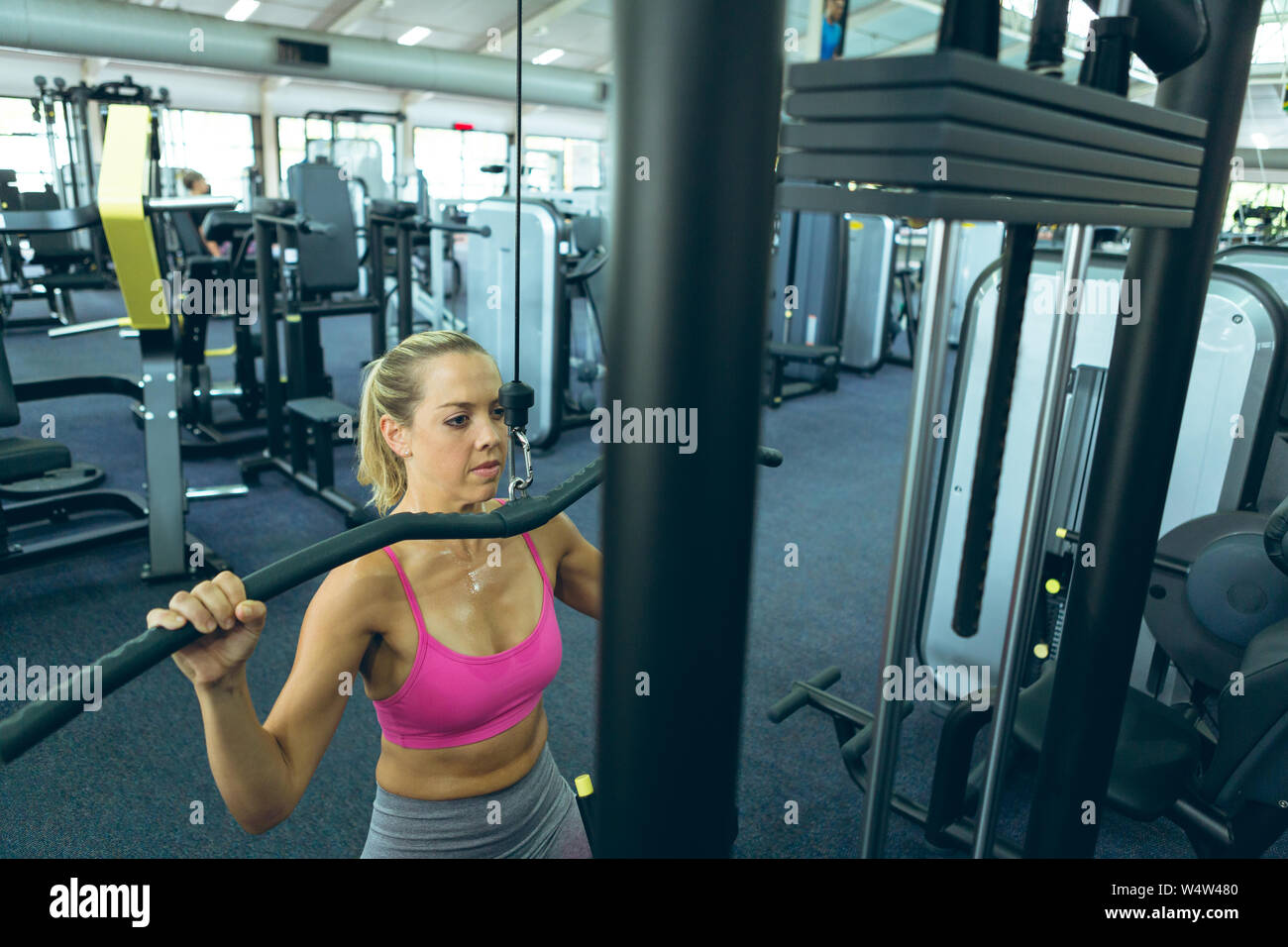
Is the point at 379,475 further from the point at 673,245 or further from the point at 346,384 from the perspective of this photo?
the point at 346,384

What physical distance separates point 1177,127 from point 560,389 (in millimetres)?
4394

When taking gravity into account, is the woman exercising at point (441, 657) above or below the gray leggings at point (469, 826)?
above

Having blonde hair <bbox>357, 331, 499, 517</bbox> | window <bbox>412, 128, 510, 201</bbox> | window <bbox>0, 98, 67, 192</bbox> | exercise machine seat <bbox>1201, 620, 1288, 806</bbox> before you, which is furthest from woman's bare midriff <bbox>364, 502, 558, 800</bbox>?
window <bbox>412, 128, 510, 201</bbox>

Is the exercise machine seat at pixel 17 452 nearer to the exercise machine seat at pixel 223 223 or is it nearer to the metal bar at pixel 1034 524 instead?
the exercise machine seat at pixel 223 223

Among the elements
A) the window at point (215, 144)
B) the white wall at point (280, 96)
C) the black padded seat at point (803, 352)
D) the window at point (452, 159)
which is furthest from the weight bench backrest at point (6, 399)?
the window at point (452, 159)

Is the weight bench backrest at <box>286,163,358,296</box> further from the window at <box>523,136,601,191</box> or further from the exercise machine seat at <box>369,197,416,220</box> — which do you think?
the window at <box>523,136,601,191</box>

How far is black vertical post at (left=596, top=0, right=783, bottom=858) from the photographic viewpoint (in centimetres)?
39

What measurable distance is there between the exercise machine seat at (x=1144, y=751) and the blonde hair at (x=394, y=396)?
111 centimetres

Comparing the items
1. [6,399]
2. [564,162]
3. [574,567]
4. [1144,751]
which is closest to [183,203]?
[6,399]

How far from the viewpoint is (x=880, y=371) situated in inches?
301

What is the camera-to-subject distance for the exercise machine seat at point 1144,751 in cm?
149

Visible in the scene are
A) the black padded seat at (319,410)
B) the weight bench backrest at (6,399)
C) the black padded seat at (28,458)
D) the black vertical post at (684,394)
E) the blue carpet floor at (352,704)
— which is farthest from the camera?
the black padded seat at (319,410)

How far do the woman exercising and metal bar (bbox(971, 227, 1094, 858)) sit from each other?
27.6 inches

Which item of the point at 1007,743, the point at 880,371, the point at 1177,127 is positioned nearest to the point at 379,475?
the point at 1007,743
